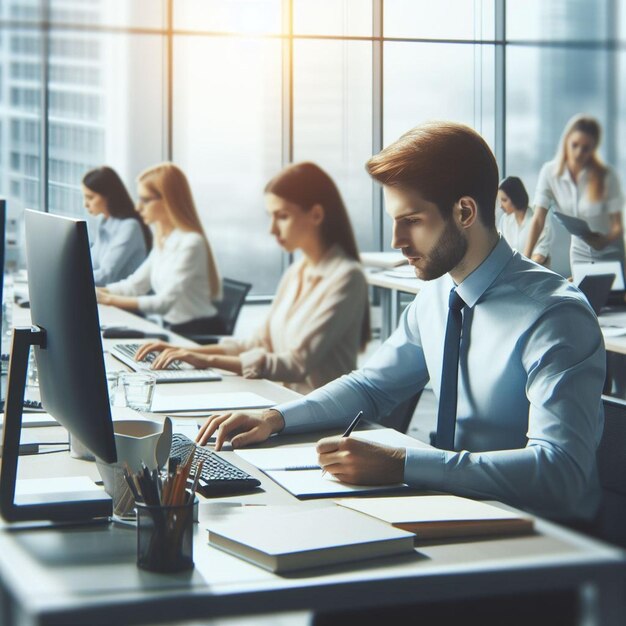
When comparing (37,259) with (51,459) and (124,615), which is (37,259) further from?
(124,615)

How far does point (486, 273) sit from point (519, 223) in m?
1.37

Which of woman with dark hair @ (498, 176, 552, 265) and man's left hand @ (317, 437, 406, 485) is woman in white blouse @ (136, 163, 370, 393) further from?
man's left hand @ (317, 437, 406, 485)

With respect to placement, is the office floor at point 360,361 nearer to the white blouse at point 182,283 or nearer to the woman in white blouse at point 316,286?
the woman in white blouse at point 316,286

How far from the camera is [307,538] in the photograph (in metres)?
1.29

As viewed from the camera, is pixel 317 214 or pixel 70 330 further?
pixel 317 214

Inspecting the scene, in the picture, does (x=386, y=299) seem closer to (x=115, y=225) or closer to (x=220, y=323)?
(x=220, y=323)

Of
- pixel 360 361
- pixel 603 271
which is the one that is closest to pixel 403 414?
pixel 603 271

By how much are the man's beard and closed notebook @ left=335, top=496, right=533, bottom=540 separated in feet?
1.96

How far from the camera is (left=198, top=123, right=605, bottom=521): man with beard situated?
1685 millimetres

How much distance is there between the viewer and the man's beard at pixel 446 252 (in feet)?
6.57

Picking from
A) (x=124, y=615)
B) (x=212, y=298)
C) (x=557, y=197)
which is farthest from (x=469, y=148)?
(x=212, y=298)

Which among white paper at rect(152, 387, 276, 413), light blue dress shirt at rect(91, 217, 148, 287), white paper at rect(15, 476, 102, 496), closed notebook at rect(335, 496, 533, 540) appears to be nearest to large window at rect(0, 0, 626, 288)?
light blue dress shirt at rect(91, 217, 148, 287)

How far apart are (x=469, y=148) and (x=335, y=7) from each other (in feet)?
18.6

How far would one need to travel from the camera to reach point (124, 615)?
109 centimetres
